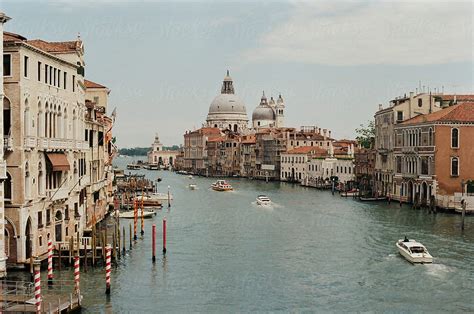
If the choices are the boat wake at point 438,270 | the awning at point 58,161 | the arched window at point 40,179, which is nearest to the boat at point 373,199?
the boat wake at point 438,270

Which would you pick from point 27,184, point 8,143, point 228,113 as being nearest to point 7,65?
point 8,143

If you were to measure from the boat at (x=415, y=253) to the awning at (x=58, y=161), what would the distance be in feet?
29.3

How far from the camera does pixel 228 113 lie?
110812 millimetres

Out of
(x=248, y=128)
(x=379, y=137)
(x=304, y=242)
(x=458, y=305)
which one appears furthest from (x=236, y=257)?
(x=248, y=128)

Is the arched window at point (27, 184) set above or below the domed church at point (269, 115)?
below

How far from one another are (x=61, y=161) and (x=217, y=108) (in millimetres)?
93402

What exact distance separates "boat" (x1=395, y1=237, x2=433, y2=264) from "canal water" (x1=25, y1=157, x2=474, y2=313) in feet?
0.66

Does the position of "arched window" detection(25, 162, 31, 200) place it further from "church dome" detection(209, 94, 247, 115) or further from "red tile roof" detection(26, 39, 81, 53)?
"church dome" detection(209, 94, 247, 115)

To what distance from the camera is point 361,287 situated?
56.4ft

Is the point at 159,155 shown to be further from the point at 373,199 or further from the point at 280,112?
the point at 373,199

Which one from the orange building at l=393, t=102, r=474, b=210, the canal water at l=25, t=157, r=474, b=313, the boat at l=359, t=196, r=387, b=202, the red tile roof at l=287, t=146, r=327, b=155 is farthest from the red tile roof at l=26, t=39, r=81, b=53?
the red tile roof at l=287, t=146, r=327, b=155

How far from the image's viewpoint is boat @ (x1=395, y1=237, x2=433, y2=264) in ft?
65.0

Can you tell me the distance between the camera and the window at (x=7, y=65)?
16.2m

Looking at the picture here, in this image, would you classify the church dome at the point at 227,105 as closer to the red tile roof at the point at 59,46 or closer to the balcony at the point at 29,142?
the red tile roof at the point at 59,46
